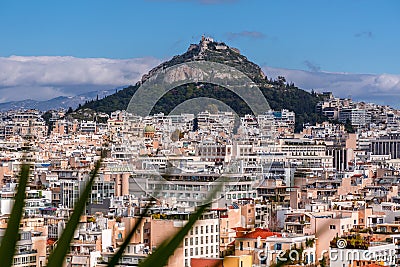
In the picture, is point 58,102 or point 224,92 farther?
point 58,102

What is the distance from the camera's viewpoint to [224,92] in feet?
119

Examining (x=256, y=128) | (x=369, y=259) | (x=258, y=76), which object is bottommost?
(x=369, y=259)

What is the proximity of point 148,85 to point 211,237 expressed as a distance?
2571 cm

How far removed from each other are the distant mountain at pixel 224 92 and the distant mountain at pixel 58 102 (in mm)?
280

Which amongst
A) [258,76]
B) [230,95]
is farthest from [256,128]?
[258,76]

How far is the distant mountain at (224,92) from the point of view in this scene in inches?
1394

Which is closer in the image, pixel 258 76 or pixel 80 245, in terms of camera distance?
pixel 80 245

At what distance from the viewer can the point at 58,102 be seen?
147 feet

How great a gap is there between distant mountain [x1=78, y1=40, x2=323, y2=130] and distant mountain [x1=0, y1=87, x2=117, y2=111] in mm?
280

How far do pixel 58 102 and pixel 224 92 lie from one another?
1091 cm

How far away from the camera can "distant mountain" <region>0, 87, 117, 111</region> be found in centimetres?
3922

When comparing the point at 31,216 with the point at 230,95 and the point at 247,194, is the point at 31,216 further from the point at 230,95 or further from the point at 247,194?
the point at 230,95

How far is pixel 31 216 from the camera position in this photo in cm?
1236

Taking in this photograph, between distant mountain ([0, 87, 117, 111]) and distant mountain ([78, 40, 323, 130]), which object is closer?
distant mountain ([78, 40, 323, 130])
